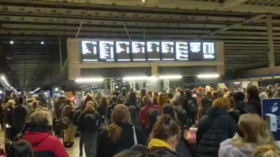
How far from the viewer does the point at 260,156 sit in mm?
1642

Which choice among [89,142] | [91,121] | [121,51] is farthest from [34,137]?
[121,51]

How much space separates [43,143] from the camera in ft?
11.6

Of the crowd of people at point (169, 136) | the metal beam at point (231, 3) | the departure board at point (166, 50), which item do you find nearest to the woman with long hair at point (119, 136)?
the crowd of people at point (169, 136)

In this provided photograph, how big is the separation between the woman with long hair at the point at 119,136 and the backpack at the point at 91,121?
3.19 m

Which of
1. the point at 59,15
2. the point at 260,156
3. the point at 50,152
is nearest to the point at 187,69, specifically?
the point at 59,15

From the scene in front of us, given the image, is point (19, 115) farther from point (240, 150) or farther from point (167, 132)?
point (240, 150)

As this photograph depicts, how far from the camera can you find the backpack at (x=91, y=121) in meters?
7.01

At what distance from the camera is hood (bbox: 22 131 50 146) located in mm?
3525

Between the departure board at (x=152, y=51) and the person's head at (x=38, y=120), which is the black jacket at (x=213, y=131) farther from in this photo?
the departure board at (x=152, y=51)

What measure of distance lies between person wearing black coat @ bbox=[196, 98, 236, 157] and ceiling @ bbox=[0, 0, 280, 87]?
5.40 meters

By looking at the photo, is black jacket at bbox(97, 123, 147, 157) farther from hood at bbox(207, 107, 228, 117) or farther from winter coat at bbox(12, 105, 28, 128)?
winter coat at bbox(12, 105, 28, 128)

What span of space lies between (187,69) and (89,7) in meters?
3.47

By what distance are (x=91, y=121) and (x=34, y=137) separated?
3.52 meters

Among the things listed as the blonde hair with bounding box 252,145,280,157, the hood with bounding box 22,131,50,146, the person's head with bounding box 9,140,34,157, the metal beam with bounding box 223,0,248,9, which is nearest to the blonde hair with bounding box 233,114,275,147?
the blonde hair with bounding box 252,145,280,157
